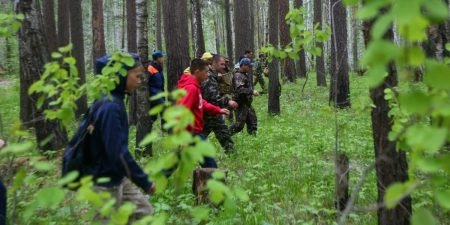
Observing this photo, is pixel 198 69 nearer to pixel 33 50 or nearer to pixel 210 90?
pixel 210 90

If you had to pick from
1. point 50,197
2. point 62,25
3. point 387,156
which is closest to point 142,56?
point 387,156

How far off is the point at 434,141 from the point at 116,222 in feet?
5.06

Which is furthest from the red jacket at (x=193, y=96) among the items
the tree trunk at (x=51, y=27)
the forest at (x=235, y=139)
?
the tree trunk at (x=51, y=27)

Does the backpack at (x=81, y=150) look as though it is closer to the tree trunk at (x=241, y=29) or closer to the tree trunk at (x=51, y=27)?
the tree trunk at (x=51, y=27)

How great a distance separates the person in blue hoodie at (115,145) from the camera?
3674mm

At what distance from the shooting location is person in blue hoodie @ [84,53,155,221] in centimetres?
367

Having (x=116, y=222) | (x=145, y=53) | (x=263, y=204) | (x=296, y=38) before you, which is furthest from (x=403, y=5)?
(x=145, y=53)

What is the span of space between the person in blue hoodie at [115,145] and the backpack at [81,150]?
3cm

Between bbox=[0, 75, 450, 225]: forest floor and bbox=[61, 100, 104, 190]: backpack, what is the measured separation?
58cm

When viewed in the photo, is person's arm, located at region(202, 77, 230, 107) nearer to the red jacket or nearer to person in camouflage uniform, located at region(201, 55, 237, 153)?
person in camouflage uniform, located at region(201, 55, 237, 153)

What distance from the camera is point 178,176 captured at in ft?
8.20

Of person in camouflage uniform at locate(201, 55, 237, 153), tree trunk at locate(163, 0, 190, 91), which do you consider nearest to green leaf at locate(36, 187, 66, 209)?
person in camouflage uniform at locate(201, 55, 237, 153)

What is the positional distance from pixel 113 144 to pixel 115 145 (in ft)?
0.06

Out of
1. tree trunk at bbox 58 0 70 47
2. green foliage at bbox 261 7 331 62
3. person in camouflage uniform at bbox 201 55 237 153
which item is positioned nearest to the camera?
green foliage at bbox 261 7 331 62
